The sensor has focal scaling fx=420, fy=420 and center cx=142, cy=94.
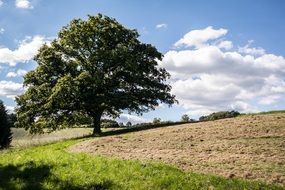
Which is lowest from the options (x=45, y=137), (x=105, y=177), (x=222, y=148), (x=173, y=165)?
(x=105, y=177)

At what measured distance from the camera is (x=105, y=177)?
16.3 m

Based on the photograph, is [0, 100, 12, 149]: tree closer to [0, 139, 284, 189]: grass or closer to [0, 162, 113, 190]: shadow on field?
[0, 162, 113, 190]: shadow on field

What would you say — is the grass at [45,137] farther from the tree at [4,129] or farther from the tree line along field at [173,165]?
the tree line along field at [173,165]

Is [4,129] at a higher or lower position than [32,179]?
higher

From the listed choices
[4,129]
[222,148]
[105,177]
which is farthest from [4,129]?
[105,177]

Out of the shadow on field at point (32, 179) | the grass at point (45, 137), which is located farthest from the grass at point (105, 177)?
the grass at point (45, 137)

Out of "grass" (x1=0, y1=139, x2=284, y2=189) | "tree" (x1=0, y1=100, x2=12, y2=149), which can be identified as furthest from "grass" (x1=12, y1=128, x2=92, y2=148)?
"grass" (x1=0, y1=139, x2=284, y2=189)

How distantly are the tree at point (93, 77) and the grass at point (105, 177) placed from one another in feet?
72.3

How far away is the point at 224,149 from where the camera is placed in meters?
19.8

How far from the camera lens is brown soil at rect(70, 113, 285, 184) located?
1617 centimetres

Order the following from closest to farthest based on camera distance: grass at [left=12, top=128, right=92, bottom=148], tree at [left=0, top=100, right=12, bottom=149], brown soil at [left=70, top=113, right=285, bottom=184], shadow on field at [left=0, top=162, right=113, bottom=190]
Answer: shadow on field at [left=0, top=162, right=113, bottom=190] → brown soil at [left=70, top=113, right=285, bottom=184] → grass at [left=12, top=128, right=92, bottom=148] → tree at [left=0, top=100, right=12, bottom=149]

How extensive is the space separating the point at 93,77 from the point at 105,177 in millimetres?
26033

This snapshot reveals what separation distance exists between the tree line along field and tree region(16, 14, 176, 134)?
18.6 meters

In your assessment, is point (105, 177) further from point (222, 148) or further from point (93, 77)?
point (93, 77)
